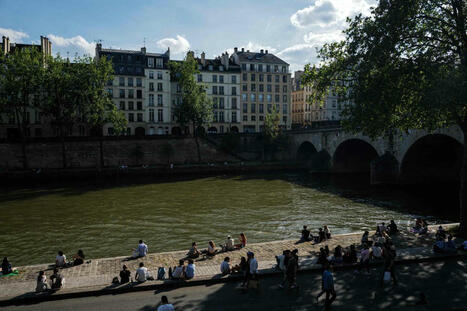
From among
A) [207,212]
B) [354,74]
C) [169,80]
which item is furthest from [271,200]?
[169,80]

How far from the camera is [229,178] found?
61.1 m

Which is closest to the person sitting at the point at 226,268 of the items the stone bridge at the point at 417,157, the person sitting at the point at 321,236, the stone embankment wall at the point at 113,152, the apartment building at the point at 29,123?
the person sitting at the point at 321,236

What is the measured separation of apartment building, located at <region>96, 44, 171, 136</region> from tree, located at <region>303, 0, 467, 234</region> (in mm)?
71573

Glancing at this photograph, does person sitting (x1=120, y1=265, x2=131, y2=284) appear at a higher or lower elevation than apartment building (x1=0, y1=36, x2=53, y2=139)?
lower

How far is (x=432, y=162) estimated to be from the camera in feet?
168

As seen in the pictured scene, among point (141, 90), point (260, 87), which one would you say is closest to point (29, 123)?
point (141, 90)

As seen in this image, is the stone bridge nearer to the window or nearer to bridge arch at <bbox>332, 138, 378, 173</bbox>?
bridge arch at <bbox>332, 138, 378, 173</bbox>

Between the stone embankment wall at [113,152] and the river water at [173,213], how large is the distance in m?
17.6

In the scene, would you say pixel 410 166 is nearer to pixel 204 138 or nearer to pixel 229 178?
pixel 229 178

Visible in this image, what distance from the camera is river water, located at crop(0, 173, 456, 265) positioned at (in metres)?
25.9

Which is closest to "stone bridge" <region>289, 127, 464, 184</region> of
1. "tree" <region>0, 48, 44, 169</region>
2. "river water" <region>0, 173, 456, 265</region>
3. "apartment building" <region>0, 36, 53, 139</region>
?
"river water" <region>0, 173, 456, 265</region>

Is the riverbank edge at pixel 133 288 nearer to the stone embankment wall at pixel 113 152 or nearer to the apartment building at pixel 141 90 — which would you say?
the stone embankment wall at pixel 113 152

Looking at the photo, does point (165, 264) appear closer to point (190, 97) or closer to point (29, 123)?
point (190, 97)

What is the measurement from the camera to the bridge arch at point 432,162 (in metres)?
48.7
